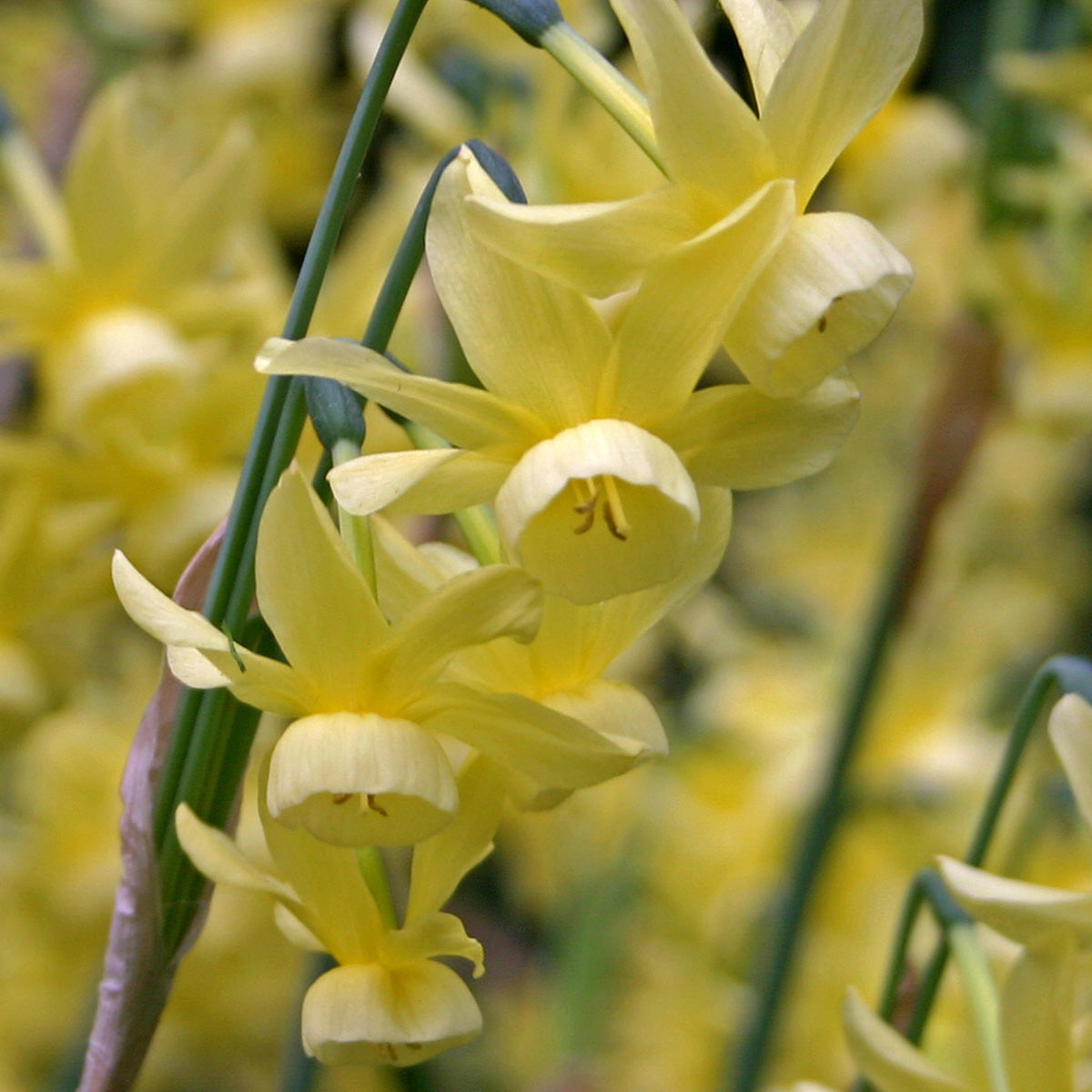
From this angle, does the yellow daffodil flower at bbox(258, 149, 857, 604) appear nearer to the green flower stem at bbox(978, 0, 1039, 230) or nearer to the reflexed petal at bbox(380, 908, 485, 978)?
the reflexed petal at bbox(380, 908, 485, 978)

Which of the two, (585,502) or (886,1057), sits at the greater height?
(585,502)

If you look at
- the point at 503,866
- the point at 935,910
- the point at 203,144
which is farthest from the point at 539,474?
the point at 503,866

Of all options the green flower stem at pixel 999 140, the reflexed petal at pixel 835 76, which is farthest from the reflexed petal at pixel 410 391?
the green flower stem at pixel 999 140

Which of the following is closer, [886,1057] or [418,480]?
[418,480]

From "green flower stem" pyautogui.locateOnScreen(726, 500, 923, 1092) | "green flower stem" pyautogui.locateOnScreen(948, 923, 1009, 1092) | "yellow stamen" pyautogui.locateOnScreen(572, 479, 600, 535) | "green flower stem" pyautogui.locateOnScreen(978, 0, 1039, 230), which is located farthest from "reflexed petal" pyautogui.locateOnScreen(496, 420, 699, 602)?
"green flower stem" pyautogui.locateOnScreen(978, 0, 1039, 230)

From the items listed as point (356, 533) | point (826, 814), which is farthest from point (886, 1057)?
point (826, 814)

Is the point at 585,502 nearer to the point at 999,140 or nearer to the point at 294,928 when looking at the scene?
the point at 294,928
